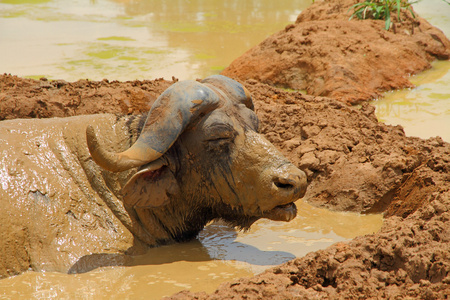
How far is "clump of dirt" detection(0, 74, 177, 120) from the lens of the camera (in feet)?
23.7

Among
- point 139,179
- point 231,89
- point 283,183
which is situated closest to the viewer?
point 283,183

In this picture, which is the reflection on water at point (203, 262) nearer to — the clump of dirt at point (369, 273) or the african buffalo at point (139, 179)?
the african buffalo at point (139, 179)

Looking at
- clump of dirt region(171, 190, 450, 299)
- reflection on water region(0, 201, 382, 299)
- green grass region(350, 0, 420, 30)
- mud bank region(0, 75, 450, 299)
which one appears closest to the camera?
clump of dirt region(171, 190, 450, 299)

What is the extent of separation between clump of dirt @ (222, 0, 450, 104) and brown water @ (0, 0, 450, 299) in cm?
49

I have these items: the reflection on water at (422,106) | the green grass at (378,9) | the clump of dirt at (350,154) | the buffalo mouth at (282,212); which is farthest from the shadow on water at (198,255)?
the green grass at (378,9)

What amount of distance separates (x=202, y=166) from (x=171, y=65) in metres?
7.81

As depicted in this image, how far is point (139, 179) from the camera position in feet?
15.4

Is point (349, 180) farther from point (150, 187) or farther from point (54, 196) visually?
point (54, 196)

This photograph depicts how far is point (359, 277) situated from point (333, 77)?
691cm

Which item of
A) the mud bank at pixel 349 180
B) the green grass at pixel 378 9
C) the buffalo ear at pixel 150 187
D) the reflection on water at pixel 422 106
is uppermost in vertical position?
the green grass at pixel 378 9

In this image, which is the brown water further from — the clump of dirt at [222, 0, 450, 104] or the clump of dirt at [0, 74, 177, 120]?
the clump of dirt at [0, 74, 177, 120]

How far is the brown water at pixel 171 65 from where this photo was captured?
4496 mm

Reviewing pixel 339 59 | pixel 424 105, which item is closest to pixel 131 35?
pixel 339 59

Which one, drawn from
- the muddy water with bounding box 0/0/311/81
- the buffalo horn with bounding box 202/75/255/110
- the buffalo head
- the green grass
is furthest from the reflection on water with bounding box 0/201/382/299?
the green grass
